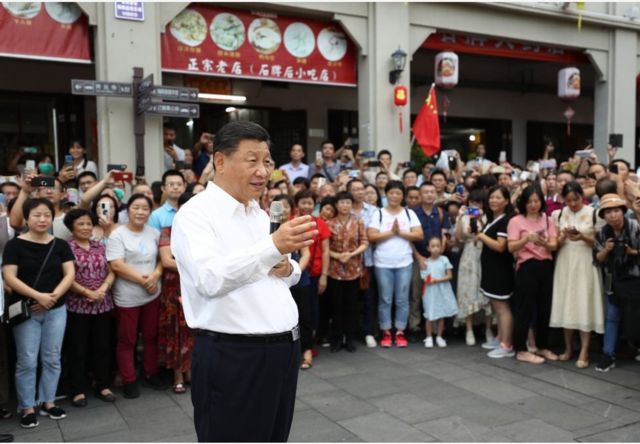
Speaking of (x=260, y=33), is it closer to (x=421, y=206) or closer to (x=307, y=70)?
(x=307, y=70)

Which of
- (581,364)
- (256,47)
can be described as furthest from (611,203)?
(256,47)

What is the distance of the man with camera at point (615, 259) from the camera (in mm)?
5172

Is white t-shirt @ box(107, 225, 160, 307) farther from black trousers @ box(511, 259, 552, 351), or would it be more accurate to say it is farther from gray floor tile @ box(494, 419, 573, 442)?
black trousers @ box(511, 259, 552, 351)

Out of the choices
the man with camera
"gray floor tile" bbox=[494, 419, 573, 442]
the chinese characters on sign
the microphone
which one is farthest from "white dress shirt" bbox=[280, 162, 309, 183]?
the microphone

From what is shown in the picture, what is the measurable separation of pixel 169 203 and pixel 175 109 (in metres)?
2.66

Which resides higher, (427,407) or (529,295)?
(529,295)

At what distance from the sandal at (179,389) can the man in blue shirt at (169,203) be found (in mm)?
1404

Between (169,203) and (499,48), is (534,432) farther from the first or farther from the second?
(499,48)

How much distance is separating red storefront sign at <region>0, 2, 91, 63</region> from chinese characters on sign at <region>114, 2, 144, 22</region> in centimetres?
49

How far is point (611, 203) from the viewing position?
520 cm

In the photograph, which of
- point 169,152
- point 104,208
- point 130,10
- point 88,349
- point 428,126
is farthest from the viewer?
point 428,126

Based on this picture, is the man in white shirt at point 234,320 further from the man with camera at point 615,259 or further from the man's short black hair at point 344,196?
the man with camera at point 615,259

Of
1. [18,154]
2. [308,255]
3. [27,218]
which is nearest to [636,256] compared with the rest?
[308,255]

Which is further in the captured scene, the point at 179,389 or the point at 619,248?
the point at 619,248
